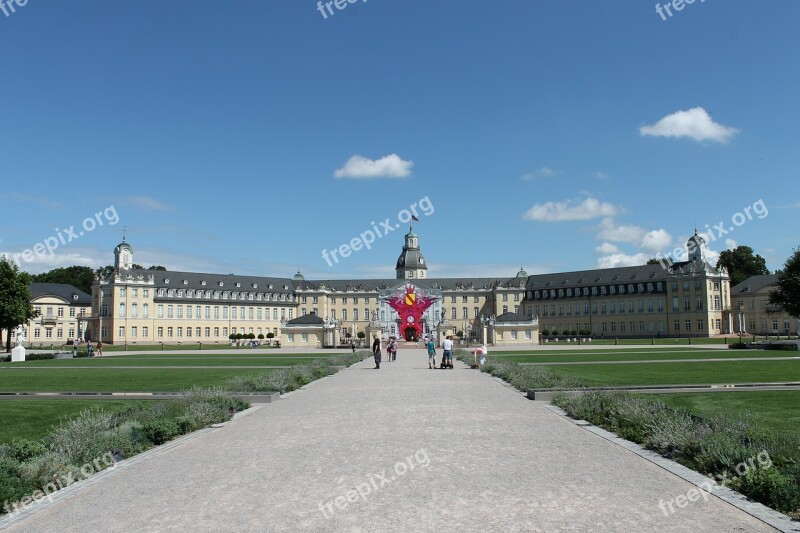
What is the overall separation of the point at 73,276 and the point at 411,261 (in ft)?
237

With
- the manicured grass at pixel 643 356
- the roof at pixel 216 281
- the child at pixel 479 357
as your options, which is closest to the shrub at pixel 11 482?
the child at pixel 479 357

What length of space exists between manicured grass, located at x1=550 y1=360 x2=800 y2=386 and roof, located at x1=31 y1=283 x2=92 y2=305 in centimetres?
10904

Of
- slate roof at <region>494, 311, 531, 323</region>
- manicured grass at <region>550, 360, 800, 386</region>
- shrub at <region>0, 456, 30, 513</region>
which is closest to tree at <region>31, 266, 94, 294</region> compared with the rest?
slate roof at <region>494, 311, 531, 323</region>

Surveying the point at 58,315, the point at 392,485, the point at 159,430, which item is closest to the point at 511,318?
the point at 159,430

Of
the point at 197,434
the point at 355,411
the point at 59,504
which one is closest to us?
the point at 59,504

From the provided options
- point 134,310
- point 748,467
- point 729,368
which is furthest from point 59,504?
point 134,310

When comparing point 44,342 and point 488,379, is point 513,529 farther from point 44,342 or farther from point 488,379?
point 44,342

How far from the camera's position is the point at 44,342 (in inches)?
4604

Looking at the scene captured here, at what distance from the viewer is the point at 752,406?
16.8 m

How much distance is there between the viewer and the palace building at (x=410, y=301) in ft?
359

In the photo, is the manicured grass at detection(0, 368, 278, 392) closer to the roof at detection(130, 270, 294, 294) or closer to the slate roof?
the slate roof

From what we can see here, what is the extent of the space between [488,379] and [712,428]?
18.1 metres

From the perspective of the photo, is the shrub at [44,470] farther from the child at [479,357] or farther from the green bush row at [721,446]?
the child at [479,357]

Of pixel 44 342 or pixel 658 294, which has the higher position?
pixel 658 294
